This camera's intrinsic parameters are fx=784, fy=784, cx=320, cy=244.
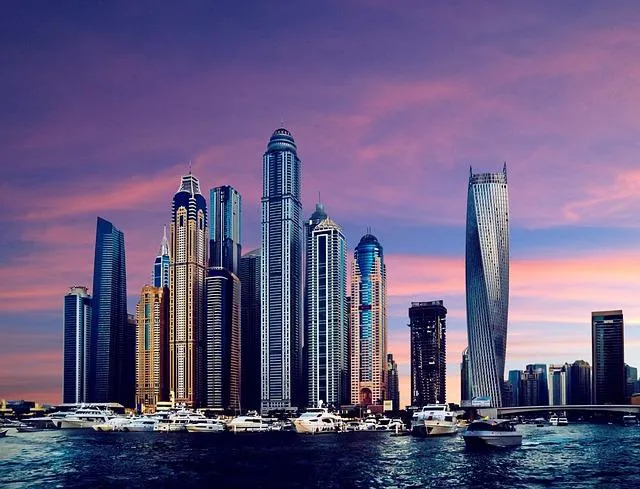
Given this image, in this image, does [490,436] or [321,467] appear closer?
[321,467]

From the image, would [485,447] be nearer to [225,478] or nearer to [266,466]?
[266,466]

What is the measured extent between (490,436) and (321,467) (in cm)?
5356

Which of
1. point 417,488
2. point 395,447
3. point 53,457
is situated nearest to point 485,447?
point 395,447

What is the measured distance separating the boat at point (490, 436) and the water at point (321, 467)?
438cm

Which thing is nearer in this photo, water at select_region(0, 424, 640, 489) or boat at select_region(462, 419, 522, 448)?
water at select_region(0, 424, 640, 489)

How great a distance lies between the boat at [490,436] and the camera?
17250 cm

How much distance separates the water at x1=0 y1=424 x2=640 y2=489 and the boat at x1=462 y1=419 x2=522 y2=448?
4376 mm

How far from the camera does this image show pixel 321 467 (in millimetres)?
134375

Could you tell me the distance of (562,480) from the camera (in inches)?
4473

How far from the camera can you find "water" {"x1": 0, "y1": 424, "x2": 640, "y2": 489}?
4380 inches

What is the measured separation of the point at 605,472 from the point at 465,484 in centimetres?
3212

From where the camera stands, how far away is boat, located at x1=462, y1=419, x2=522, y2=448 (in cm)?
17250

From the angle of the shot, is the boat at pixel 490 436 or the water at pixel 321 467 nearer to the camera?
the water at pixel 321 467

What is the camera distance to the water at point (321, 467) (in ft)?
365
